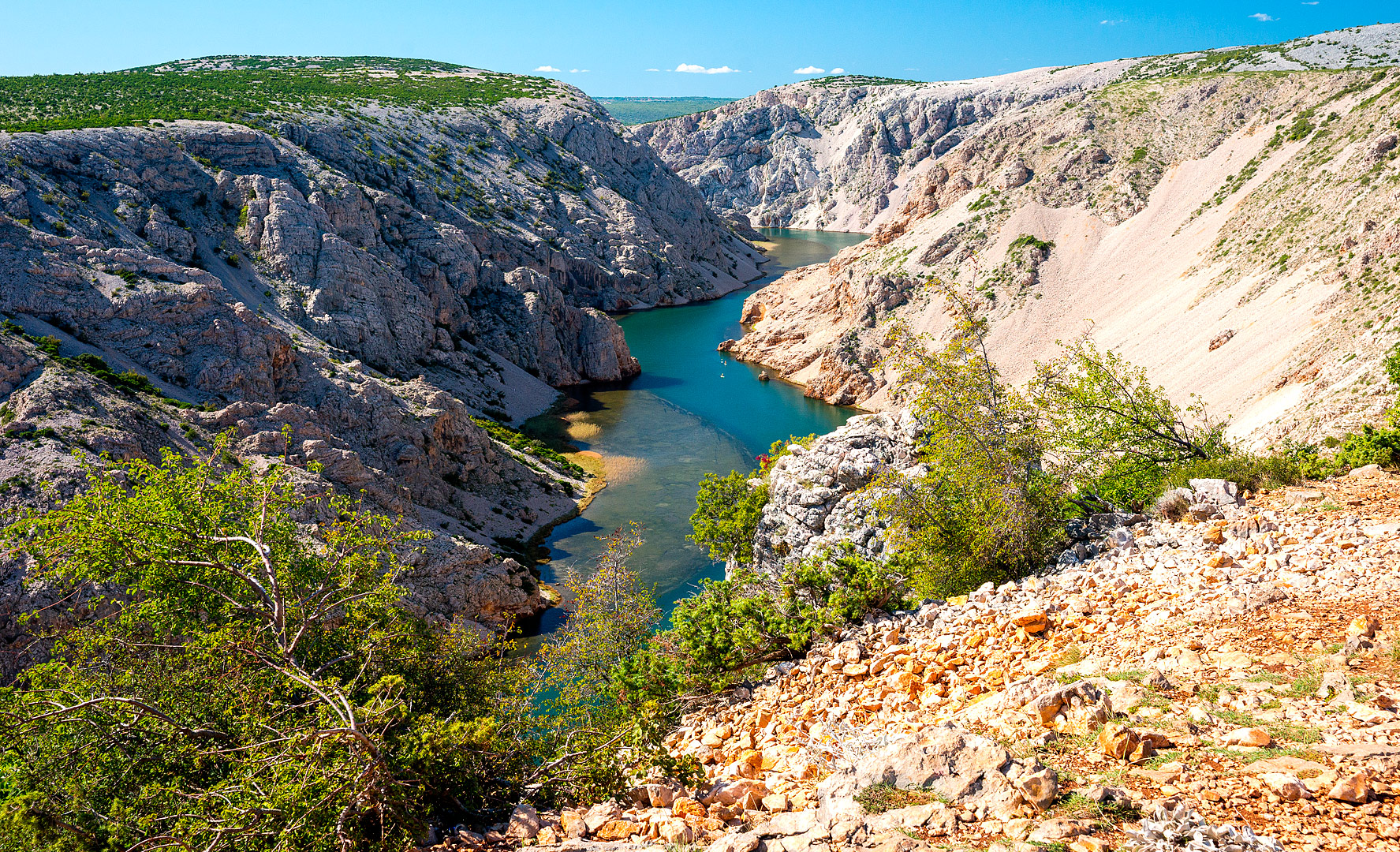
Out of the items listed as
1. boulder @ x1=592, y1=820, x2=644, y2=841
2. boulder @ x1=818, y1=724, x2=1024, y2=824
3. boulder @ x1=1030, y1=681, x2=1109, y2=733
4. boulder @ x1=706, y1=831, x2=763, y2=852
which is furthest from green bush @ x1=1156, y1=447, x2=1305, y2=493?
boulder @ x1=592, y1=820, x2=644, y2=841

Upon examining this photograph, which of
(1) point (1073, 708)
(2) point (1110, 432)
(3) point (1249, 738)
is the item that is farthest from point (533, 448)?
(3) point (1249, 738)

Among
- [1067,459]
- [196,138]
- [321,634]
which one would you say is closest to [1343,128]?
[1067,459]

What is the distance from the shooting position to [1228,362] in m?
37.9

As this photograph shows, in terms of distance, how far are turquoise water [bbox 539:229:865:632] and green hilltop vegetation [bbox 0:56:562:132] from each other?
129 ft

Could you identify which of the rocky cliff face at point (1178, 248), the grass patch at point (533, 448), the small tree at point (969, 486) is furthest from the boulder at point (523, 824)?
the grass patch at point (533, 448)

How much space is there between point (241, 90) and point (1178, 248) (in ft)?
322

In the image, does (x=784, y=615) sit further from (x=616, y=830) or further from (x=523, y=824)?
(x=523, y=824)

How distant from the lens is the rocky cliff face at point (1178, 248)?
33.8 m

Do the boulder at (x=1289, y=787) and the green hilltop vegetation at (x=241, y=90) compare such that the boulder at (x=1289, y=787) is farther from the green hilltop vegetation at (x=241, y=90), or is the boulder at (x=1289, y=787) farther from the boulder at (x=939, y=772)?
the green hilltop vegetation at (x=241, y=90)

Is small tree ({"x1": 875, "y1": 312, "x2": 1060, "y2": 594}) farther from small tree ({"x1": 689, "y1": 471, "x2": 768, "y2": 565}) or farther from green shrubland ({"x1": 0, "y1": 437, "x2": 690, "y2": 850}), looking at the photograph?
small tree ({"x1": 689, "y1": 471, "x2": 768, "y2": 565})

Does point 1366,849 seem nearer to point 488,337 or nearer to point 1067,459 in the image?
point 1067,459

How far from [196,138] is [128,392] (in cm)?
3345

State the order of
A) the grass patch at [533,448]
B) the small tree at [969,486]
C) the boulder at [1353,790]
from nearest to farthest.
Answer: the boulder at [1353,790], the small tree at [969,486], the grass patch at [533,448]

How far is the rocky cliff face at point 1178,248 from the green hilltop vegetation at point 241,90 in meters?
51.7
